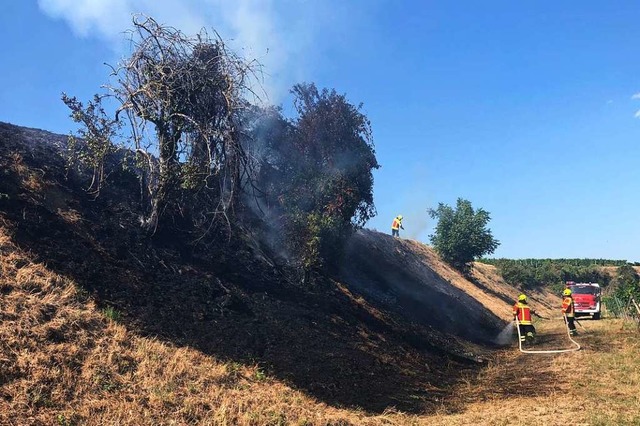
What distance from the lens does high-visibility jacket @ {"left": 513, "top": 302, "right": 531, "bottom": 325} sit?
14398mm

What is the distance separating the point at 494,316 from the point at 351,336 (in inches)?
743

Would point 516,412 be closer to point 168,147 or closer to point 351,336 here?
point 351,336

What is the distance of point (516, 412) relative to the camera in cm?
759

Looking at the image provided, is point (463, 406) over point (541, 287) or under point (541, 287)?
under

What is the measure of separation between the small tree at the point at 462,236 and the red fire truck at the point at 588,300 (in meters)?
7.16

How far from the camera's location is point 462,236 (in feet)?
108

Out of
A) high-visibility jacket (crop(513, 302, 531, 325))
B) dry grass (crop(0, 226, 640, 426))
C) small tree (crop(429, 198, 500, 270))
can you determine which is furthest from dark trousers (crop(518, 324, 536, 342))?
small tree (crop(429, 198, 500, 270))

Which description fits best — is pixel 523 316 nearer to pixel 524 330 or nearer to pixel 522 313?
pixel 522 313

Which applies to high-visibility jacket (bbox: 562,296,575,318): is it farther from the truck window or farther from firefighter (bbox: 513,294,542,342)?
the truck window

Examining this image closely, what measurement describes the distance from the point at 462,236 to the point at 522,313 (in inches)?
750

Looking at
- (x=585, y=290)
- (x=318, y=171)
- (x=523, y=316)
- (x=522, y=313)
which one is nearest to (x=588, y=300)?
(x=585, y=290)

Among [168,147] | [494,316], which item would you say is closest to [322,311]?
[168,147]

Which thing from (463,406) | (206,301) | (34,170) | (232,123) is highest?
(232,123)

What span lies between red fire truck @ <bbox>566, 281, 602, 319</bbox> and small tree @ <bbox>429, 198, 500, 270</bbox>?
7.16 metres
